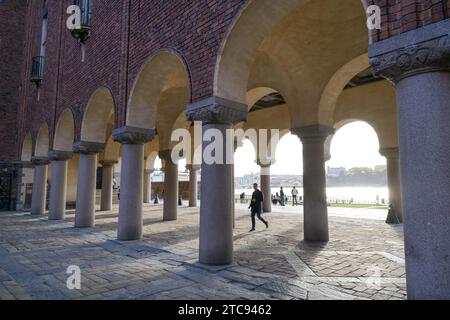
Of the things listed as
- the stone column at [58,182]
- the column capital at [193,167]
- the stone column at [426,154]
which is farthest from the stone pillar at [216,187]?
the column capital at [193,167]

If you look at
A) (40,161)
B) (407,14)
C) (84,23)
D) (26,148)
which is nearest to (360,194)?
(26,148)

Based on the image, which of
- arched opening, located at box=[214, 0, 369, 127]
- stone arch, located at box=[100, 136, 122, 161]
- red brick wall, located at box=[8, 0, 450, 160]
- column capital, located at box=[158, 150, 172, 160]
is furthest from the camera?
→ stone arch, located at box=[100, 136, 122, 161]

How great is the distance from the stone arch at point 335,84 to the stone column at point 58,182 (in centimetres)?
1130

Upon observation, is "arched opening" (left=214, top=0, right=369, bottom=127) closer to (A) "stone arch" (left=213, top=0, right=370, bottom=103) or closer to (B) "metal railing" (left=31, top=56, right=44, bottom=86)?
(A) "stone arch" (left=213, top=0, right=370, bottom=103)

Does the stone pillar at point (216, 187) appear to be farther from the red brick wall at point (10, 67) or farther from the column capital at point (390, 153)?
the red brick wall at point (10, 67)

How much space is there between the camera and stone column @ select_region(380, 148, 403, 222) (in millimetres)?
12997

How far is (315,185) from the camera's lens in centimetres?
846

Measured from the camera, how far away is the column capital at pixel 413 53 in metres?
3.14

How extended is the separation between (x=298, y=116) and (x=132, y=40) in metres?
5.43

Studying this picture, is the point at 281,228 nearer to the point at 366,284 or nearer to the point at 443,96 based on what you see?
the point at 366,284

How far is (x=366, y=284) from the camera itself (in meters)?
4.67

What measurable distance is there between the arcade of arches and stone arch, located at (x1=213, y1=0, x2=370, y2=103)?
21mm

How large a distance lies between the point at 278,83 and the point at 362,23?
9.14 feet

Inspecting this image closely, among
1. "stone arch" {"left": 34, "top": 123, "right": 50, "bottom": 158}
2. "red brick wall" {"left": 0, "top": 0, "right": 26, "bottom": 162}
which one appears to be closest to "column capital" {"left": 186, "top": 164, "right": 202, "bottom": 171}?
"stone arch" {"left": 34, "top": 123, "right": 50, "bottom": 158}
